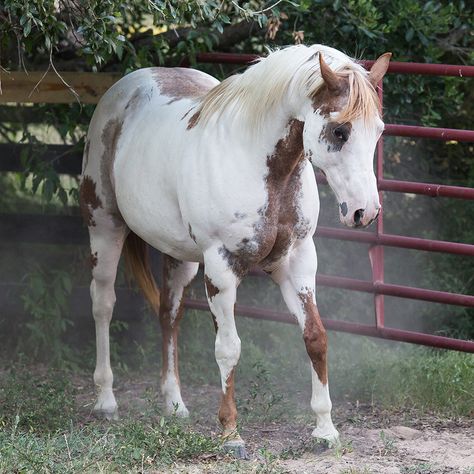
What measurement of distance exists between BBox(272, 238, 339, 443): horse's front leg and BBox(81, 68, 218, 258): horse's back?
0.49 metres

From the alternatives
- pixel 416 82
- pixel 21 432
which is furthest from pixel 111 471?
A: pixel 416 82

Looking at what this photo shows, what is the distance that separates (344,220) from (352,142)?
29 centimetres

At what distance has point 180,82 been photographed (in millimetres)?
4953

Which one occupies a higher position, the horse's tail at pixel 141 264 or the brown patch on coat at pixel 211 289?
the brown patch on coat at pixel 211 289

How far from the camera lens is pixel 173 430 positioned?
396cm

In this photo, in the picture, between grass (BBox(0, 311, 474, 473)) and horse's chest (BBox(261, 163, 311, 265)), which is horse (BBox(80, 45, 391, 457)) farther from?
grass (BBox(0, 311, 474, 473))

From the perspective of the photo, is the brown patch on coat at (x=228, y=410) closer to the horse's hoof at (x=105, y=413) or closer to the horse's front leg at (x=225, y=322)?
the horse's front leg at (x=225, y=322)

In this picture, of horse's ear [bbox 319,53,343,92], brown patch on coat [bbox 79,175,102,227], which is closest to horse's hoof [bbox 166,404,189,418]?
brown patch on coat [bbox 79,175,102,227]

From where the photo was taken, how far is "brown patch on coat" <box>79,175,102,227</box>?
200 inches

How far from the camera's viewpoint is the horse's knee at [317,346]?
13.7 ft

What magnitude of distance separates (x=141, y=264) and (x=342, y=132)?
6.43ft

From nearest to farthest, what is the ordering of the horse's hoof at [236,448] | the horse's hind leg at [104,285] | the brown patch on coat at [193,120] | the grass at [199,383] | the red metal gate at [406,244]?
the grass at [199,383] → the horse's hoof at [236,448] → the brown patch on coat at [193,120] → the red metal gate at [406,244] → the horse's hind leg at [104,285]

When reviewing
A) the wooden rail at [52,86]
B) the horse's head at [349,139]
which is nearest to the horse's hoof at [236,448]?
the horse's head at [349,139]

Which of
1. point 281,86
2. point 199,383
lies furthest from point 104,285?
point 281,86
